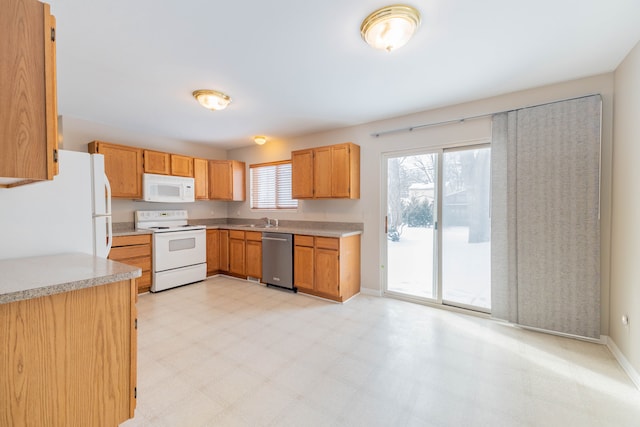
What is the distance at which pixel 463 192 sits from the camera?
129 inches

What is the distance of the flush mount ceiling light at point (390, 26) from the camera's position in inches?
65.5

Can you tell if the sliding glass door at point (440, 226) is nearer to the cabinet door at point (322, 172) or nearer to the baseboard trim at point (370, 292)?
the baseboard trim at point (370, 292)

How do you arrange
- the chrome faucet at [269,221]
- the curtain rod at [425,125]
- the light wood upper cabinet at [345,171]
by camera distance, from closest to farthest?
the curtain rod at [425,125]
the light wood upper cabinet at [345,171]
the chrome faucet at [269,221]

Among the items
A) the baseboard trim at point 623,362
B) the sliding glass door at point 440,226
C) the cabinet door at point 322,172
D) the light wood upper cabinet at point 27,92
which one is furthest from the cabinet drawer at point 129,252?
the baseboard trim at point 623,362

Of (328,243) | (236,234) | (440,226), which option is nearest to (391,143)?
(440,226)

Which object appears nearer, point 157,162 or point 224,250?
point 157,162

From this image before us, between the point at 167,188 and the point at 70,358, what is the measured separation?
3.66 m

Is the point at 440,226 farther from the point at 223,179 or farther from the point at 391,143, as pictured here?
the point at 223,179

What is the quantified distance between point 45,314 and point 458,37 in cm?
294

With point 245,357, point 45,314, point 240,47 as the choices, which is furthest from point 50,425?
point 240,47

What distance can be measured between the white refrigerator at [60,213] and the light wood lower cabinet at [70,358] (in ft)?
3.18

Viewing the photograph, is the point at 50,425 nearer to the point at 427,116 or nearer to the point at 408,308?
the point at 408,308

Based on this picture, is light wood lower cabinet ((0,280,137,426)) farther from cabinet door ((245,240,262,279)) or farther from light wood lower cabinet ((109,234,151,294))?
cabinet door ((245,240,262,279))

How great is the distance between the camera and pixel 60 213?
1.88 m
